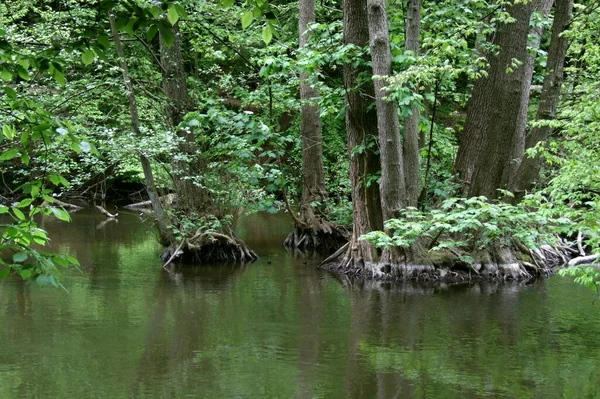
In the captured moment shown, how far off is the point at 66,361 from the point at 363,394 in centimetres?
287

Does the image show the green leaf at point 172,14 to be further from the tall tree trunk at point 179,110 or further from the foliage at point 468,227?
the tall tree trunk at point 179,110

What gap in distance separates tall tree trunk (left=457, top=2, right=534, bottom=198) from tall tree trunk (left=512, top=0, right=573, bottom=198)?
1.72 feet

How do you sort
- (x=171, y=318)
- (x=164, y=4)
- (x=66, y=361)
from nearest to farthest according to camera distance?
1. (x=164, y=4)
2. (x=66, y=361)
3. (x=171, y=318)

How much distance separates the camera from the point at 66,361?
21.4ft

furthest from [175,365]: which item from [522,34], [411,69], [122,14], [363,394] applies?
[522,34]

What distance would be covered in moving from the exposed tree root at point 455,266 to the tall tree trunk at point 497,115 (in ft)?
3.56

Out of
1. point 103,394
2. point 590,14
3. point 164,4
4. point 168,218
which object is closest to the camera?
point 164,4

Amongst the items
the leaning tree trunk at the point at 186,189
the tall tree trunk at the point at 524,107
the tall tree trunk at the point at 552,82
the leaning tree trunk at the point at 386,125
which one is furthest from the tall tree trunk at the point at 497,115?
the leaning tree trunk at the point at 186,189

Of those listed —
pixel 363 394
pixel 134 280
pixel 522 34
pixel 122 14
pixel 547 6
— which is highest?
pixel 547 6

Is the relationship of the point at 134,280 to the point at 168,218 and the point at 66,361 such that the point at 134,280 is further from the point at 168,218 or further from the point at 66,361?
the point at 66,361

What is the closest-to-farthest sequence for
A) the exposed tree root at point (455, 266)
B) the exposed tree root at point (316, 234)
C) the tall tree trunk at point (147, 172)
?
the exposed tree root at point (455, 266) < the tall tree trunk at point (147, 172) < the exposed tree root at point (316, 234)

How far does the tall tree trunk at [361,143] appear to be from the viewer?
37.4ft

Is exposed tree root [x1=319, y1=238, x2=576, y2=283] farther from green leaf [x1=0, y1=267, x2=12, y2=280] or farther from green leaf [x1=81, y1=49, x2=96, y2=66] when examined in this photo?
green leaf [x1=0, y1=267, x2=12, y2=280]

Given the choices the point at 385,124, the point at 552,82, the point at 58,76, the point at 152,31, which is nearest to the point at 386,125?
the point at 385,124
